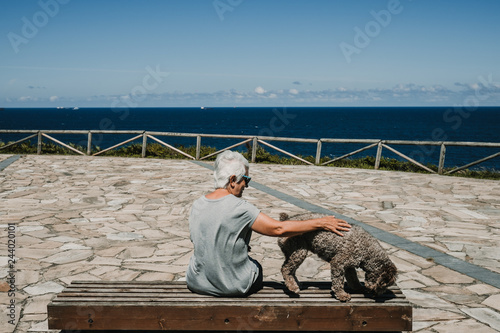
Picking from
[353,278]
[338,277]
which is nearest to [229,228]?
[338,277]

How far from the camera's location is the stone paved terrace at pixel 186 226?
4.25m

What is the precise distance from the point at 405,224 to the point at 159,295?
17.2ft

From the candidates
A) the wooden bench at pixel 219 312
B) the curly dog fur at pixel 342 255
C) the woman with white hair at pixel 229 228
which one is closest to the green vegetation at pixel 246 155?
the curly dog fur at pixel 342 255

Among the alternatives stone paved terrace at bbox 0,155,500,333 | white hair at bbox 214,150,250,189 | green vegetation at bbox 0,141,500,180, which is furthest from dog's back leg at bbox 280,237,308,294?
green vegetation at bbox 0,141,500,180

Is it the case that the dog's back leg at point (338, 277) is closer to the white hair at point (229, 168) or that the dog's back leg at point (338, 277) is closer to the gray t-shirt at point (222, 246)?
the gray t-shirt at point (222, 246)

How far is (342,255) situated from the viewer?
2.92 metres

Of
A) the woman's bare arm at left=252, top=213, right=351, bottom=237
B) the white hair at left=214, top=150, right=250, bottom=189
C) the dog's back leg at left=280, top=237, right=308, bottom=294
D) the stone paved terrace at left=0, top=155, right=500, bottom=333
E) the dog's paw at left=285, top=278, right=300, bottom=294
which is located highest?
the white hair at left=214, top=150, right=250, bottom=189

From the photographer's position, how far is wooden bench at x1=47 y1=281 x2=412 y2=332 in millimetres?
2828

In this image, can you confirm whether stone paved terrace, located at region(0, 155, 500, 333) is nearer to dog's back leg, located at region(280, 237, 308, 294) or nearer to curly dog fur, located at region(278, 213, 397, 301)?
curly dog fur, located at region(278, 213, 397, 301)

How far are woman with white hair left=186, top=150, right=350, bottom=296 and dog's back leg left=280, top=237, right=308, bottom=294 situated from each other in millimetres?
208

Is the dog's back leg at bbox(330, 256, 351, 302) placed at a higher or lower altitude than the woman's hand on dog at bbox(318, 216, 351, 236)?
lower

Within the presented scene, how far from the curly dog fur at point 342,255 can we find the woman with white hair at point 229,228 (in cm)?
9

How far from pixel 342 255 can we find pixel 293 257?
1.17 feet

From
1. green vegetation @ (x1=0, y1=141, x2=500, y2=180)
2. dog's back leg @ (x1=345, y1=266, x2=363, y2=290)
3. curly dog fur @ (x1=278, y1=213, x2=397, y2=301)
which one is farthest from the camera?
green vegetation @ (x1=0, y1=141, x2=500, y2=180)
